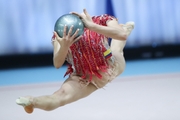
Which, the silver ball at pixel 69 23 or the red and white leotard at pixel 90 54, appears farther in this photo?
the red and white leotard at pixel 90 54

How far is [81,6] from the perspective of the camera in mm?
4422

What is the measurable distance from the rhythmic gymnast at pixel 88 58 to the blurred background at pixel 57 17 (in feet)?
7.11

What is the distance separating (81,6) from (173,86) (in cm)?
152

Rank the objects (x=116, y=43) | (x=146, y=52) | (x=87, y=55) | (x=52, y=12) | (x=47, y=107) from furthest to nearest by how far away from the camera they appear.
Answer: (x=146, y=52), (x=52, y=12), (x=116, y=43), (x=87, y=55), (x=47, y=107)

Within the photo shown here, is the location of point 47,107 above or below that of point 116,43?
below

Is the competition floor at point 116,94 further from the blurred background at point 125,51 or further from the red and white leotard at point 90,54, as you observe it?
the red and white leotard at point 90,54

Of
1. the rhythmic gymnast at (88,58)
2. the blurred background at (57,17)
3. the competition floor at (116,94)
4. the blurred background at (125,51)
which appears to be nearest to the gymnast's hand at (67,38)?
the rhythmic gymnast at (88,58)

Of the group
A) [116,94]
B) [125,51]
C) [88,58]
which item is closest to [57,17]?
[125,51]

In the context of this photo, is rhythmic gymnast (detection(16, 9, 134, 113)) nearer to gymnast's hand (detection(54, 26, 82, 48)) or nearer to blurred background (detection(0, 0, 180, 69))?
gymnast's hand (detection(54, 26, 82, 48))

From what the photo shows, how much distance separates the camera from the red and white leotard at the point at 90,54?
2.20 meters

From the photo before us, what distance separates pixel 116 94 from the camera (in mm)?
3359

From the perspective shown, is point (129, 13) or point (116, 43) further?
point (129, 13)

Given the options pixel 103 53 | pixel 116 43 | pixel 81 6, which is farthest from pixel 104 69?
pixel 81 6

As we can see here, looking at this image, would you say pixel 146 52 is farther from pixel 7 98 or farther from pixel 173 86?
pixel 7 98
